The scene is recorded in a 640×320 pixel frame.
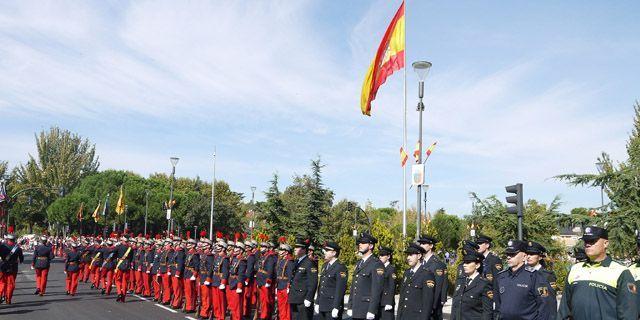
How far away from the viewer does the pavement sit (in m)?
14.0

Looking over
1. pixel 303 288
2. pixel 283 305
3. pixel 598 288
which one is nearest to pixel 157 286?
pixel 283 305

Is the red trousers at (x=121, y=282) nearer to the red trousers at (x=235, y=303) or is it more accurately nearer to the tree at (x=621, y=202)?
the red trousers at (x=235, y=303)

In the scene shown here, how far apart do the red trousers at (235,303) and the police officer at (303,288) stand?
2.33m

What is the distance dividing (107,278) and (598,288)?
57.6 feet

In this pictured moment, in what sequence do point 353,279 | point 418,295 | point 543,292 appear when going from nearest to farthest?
point 543,292
point 418,295
point 353,279

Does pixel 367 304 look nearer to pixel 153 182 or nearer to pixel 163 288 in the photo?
pixel 163 288

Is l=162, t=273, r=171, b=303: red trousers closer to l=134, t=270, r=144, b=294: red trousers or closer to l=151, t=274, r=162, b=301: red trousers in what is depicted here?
l=151, t=274, r=162, b=301: red trousers

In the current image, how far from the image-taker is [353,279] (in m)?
9.78

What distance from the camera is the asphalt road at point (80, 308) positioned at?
14.0 m

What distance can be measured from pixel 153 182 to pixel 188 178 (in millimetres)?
10686

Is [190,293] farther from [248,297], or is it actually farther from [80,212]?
[80,212]

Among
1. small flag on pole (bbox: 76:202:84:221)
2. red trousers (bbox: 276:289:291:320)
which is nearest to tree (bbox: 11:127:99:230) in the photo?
small flag on pole (bbox: 76:202:84:221)

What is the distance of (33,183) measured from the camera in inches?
3260

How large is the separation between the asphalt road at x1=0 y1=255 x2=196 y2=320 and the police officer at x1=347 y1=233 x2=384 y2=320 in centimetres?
634
